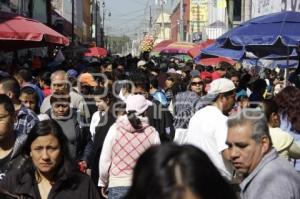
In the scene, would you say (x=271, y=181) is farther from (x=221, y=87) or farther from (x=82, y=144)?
(x=82, y=144)

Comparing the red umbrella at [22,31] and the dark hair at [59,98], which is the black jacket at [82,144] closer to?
the dark hair at [59,98]

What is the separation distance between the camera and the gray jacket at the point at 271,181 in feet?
12.2

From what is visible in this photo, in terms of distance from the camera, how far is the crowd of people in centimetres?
200

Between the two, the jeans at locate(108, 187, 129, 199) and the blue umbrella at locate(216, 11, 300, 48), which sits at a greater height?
the blue umbrella at locate(216, 11, 300, 48)

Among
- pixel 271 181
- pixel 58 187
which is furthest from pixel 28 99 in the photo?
pixel 271 181

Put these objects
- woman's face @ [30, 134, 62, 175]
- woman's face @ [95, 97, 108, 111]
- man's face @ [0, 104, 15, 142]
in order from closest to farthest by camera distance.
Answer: woman's face @ [30, 134, 62, 175], man's face @ [0, 104, 15, 142], woman's face @ [95, 97, 108, 111]

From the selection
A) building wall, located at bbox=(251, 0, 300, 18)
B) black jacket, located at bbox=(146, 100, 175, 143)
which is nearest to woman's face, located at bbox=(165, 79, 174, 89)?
black jacket, located at bbox=(146, 100, 175, 143)

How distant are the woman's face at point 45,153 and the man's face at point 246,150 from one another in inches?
44.9

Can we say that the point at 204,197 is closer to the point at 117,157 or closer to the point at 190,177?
the point at 190,177

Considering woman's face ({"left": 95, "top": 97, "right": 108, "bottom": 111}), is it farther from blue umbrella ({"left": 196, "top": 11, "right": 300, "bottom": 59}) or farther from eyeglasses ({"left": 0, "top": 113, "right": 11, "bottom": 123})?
eyeglasses ({"left": 0, "top": 113, "right": 11, "bottom": 123})

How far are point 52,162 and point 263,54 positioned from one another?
960cm

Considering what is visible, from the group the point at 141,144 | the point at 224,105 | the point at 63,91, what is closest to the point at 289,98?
the point at 224,105

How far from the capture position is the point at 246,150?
13.1 ft

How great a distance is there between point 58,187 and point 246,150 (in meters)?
1.19
